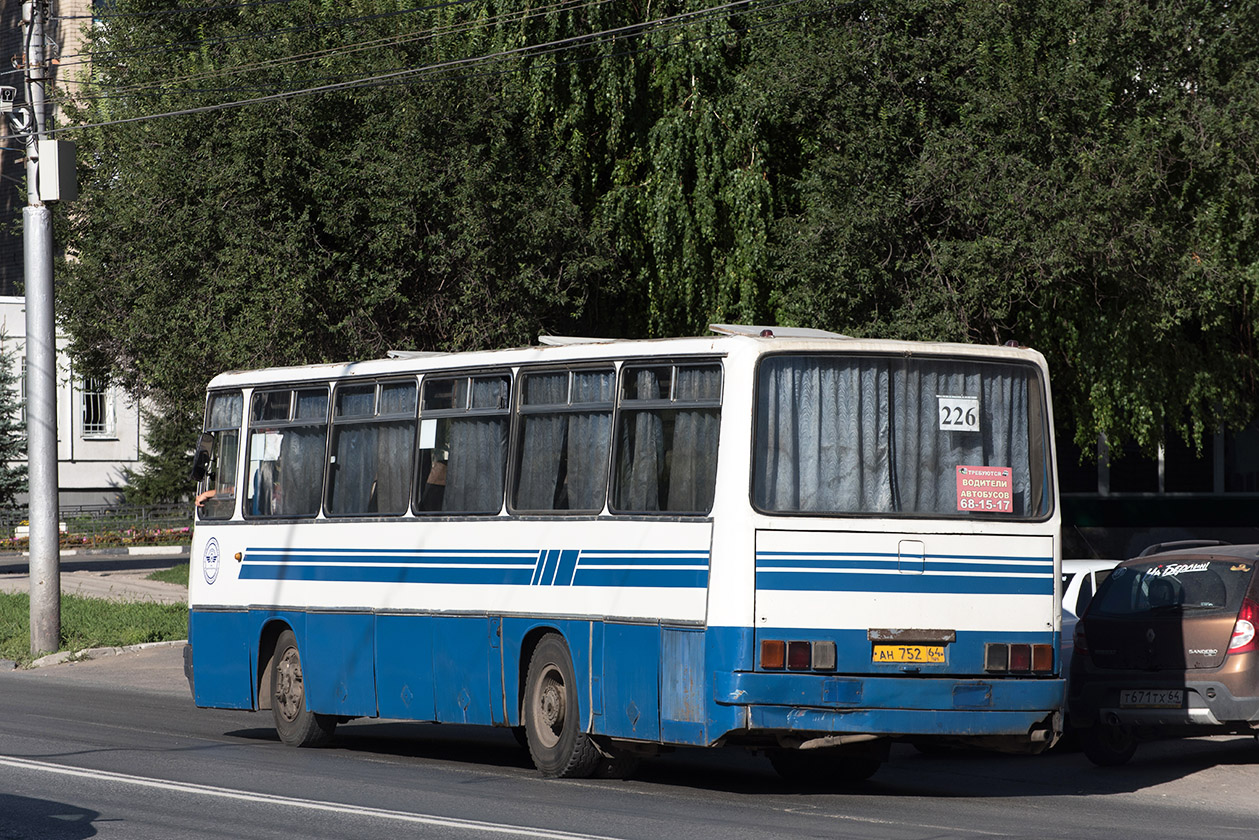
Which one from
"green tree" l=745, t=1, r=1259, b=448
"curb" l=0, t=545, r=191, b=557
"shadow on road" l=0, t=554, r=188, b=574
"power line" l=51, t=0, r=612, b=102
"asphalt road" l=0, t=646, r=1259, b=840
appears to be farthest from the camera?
"curb" l=0, t=545, r=191, b=557

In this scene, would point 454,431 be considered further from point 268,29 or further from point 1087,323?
point 268,29

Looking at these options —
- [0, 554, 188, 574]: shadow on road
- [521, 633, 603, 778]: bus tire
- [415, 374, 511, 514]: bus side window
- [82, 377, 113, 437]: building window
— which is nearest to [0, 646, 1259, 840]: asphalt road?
[521, 633, 603, 778]: bus tire

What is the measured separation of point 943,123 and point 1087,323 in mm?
2800

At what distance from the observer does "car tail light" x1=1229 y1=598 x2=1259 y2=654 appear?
41.0 ft

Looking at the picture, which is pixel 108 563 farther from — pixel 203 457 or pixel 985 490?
pixel 985 490

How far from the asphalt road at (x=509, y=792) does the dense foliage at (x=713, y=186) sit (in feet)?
20.3

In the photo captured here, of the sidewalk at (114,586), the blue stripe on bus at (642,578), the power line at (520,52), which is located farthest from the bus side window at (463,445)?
the sidewalk at (114,586)

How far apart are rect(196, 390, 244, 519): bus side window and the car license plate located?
25.1 feet

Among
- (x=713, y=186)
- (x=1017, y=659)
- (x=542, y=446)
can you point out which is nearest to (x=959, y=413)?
(x=1017, y=659)

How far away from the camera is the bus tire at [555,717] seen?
1191 cm

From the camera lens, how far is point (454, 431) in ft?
43.2

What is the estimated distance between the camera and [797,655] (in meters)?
10.7

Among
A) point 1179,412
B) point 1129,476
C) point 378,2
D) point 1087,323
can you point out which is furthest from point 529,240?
point 1129,476

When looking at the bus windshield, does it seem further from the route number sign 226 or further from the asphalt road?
the asphalt road
